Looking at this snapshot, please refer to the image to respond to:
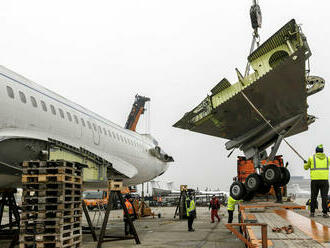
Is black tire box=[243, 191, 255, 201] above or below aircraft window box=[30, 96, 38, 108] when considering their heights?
below

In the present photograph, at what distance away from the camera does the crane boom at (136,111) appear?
47531 millimetres

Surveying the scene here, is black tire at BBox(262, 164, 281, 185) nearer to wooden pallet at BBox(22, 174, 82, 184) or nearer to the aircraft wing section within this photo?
the aircraft wing section

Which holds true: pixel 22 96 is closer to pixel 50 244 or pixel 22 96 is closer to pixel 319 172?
pixel 50 244

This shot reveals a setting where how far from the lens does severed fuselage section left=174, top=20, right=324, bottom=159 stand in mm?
9844

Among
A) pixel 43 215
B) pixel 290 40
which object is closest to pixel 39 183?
pixel 43 215

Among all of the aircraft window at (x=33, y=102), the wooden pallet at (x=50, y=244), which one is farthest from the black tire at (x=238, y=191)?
the aircraft window at (x=33, y=102)

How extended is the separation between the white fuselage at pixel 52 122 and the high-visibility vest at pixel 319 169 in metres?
6.99

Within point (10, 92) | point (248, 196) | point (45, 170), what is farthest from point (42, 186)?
point (248, 196)

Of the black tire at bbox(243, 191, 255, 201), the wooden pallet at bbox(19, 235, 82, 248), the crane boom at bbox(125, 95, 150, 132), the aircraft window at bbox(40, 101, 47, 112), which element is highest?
the crane boom at bbox(125, 95, 150, 132)

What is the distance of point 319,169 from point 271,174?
320 cm

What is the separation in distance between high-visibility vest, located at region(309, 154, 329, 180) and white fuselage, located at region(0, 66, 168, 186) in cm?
699

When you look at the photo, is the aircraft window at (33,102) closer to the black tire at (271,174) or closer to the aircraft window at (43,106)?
the aircraft window at (43,106)

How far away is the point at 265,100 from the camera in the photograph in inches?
447

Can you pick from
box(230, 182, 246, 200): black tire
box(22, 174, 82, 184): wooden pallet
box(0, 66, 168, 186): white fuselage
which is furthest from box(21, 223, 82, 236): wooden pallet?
box(230, 182, 246, 200): black tire
